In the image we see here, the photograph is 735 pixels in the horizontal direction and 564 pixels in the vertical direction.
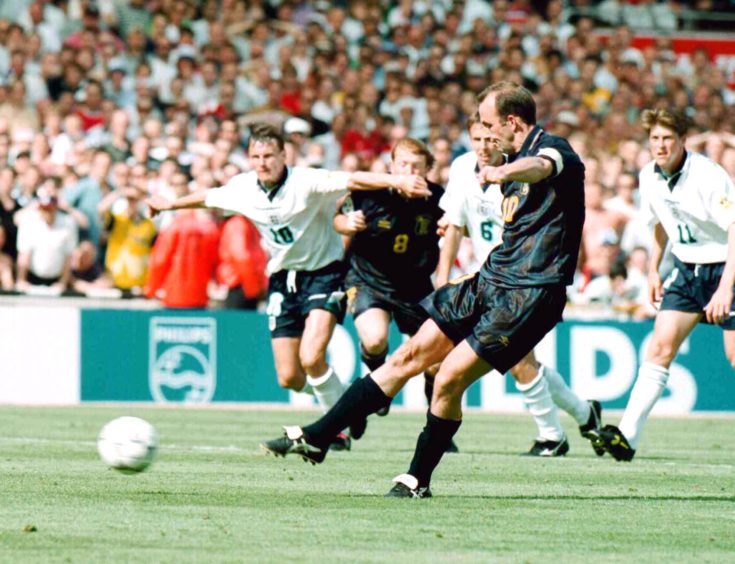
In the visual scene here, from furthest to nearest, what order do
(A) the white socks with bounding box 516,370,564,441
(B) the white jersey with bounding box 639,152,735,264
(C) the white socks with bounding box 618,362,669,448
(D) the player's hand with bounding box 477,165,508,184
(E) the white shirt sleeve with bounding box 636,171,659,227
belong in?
(A) the white socks with bounding box 516,370,564,441
(E) the white shirt sleeve with bounding box 636,171,659,227
(C) the white socks with bounding box 618,362,669,448
(B) the white jersey with bounding box 639,152,735,264
(D) the player's hand with bounding box 477,165,508,184

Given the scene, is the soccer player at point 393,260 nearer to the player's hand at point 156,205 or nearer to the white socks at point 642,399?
the player's hand at point 156,205

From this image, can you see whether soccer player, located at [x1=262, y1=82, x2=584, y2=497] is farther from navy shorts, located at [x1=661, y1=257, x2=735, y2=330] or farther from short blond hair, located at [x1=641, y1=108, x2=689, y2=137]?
navy shorts, located at [x1=661, y1=257, x2=735, y2=330]

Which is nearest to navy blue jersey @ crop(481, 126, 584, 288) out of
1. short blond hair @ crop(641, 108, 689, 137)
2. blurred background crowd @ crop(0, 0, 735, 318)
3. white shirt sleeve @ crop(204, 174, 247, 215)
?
short blond hair @ crop(641, 108, 689, 137)

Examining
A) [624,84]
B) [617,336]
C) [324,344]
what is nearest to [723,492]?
[324,344]

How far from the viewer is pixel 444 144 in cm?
1888

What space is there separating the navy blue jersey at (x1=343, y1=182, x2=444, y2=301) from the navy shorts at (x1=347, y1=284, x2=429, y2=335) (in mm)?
56

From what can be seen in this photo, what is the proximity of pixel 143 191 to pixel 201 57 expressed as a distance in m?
4.36

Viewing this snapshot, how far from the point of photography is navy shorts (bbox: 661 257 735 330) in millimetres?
10188

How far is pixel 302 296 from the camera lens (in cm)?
1155

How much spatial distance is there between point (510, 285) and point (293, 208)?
381 centimetres

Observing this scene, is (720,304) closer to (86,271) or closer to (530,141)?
(530,141)

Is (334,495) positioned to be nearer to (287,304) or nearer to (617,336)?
(287,304)

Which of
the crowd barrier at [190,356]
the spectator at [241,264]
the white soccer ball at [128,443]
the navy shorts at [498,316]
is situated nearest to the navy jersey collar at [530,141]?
the navy shorts at [498,316]

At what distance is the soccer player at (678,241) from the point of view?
32.7 ft
